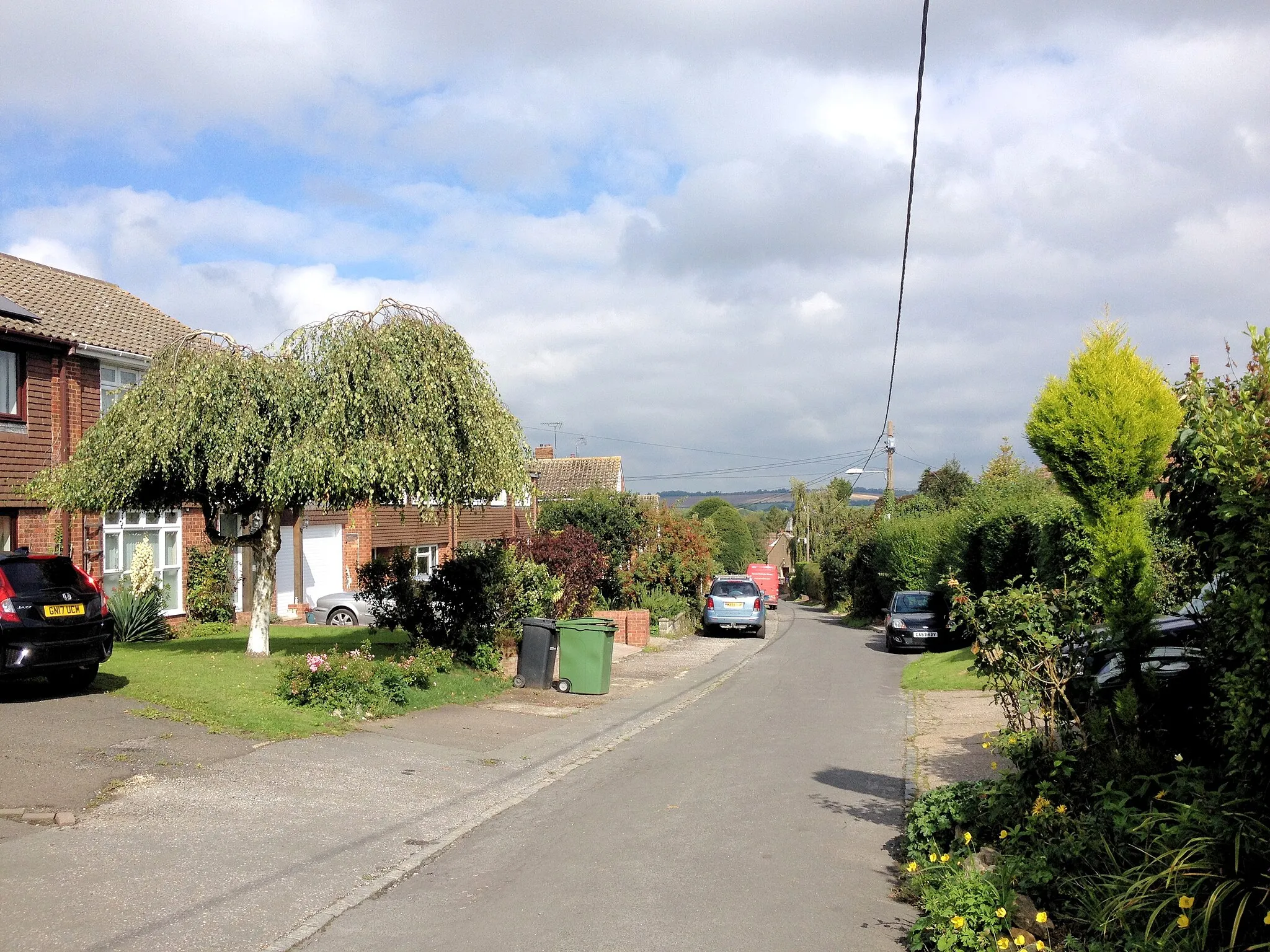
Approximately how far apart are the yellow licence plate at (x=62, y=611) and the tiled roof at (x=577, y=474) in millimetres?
38059

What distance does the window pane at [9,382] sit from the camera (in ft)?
61.4

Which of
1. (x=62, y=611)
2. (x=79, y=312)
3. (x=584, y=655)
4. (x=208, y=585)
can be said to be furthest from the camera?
(x=208, y=585)

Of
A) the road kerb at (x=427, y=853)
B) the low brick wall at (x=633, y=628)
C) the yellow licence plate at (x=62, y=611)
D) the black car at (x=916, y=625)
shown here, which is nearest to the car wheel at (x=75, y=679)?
the yellow licence plate at (x=62, y=611)

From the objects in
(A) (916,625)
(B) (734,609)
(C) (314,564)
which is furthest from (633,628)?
(C) (314,564)

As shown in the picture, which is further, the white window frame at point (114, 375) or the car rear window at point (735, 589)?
the car rear window at point (735, 589)

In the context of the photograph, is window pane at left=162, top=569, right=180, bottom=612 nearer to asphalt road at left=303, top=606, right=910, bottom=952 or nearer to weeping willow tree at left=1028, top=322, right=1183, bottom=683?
asphalt road at left=303, top=606, right=910, bottom=952

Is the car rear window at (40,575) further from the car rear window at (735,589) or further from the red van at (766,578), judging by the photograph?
the red van at (766,578)

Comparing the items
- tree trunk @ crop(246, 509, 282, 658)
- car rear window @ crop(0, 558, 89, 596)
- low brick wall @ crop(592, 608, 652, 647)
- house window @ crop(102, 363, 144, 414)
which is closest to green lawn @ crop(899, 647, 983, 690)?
low brick wall @ crop(592, 608, 652, 647)

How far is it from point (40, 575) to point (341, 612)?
1337cm

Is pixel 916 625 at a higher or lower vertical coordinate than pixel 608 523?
lower

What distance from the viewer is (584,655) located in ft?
52.7

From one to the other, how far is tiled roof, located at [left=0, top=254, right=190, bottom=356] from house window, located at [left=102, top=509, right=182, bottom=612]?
351 centimetres

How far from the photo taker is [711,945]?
570 cm

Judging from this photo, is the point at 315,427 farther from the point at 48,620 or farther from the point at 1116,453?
the point at 1116,453
